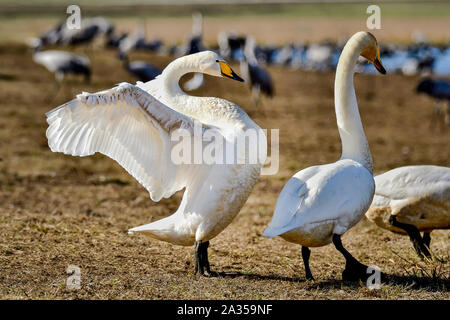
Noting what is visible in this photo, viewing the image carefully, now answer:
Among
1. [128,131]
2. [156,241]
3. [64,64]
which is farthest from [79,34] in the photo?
[128,131]

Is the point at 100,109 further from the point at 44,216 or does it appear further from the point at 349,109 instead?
the point at 44,216

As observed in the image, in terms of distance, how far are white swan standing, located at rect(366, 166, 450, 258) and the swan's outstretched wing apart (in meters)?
1.81

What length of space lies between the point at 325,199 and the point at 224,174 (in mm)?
777

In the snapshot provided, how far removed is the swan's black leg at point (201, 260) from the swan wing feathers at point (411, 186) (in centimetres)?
165

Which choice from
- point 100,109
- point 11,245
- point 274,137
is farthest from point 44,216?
point 274,137

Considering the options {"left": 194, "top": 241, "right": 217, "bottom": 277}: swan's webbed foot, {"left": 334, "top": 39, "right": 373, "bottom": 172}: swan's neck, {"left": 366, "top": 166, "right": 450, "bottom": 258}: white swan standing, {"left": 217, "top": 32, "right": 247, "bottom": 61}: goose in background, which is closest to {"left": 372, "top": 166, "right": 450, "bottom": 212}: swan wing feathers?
{"left": 366, "top": 166, "right": 450, "bottom": 258}: white swan standing

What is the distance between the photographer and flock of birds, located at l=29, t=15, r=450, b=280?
4.91 meters

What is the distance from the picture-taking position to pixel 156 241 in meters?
6.51

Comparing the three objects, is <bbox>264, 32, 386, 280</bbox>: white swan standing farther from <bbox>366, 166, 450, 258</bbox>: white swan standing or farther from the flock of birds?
<bbox>366, 166, 450, 258</bbox>: white swan standing

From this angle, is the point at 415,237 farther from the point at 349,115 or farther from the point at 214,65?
the point at 214,65

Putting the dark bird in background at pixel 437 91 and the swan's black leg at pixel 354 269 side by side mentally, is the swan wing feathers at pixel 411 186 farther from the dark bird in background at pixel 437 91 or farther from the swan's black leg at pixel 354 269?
the dark bird in background at pixel 437 91

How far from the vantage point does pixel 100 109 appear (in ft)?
16.3

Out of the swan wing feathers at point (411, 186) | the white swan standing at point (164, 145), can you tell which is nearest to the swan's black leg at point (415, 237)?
the swan wing feathers at point (411, 186)
